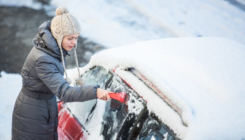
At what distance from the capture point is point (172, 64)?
1999 millimetres

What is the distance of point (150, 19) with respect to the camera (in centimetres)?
755

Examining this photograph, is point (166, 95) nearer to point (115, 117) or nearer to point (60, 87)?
point (115, 117)

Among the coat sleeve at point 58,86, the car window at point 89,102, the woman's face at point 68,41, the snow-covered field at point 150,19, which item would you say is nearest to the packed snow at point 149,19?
the snow-covered field at point 150,19

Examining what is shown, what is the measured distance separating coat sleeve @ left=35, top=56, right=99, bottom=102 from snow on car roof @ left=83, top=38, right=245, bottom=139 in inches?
16.7

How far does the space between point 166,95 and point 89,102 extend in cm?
90

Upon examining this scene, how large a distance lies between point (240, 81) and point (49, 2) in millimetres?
7250

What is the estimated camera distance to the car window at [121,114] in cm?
185

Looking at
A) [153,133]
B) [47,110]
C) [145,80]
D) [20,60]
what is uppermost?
[145,80]

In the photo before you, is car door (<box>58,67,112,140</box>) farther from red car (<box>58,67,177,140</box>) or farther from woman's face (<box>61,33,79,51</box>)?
woman's face (<box>61,33,79,51</box>)

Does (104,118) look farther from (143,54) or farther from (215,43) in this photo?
(215,43)

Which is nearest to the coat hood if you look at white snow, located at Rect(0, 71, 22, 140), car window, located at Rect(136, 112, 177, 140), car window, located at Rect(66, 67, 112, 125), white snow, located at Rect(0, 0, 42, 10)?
car window, located at Rect(66, 67, 112, 125)

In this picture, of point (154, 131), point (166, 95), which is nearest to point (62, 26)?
point (166, 95)

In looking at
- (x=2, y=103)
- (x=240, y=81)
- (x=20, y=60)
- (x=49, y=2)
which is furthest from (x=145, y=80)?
(x=49, y=2)

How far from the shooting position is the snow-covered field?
658cm
